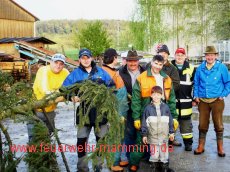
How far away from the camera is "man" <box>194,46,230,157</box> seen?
21.2 feet

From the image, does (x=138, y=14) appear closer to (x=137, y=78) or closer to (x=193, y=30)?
(x=193, y=30)

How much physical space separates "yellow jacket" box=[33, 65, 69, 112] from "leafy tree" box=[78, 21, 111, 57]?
140 feet

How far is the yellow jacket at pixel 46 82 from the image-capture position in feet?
18.0

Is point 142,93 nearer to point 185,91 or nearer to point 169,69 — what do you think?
point 169,69

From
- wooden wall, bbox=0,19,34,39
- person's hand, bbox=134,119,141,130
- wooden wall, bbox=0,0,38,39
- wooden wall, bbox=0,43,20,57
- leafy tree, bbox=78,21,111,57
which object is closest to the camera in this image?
person's hand, bbox=134,119,141,130

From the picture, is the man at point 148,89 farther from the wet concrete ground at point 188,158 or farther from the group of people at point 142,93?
the wet concrete ground at point 188,158

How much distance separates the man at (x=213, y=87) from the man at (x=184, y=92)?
230 mm

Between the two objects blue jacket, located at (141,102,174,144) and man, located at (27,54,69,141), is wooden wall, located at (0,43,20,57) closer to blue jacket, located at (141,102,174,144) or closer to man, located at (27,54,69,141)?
man, located at (27,54,69,141)

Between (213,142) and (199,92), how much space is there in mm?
1419

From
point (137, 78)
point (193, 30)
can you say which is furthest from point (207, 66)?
point (193, 30)

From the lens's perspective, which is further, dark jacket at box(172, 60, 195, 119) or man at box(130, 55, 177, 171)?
dark jacket at box(172, 60, 195, 119)

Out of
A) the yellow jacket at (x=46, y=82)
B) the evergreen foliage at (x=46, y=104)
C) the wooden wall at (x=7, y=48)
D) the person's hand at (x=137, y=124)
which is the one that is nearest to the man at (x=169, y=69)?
the person's hand at (x=137, y=124)

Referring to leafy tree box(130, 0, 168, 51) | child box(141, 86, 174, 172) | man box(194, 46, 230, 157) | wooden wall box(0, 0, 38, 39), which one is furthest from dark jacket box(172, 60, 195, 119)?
wooden wall box(0, 0, 38, 39)

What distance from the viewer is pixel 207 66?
6594 millimetres
